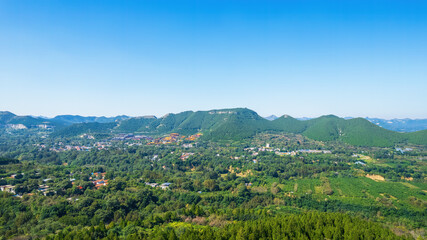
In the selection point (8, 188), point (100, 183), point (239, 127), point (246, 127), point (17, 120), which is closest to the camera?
point (8, 188)

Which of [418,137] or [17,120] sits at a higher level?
[17,120]

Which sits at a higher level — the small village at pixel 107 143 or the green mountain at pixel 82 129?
the green mountain at pixel 82 129

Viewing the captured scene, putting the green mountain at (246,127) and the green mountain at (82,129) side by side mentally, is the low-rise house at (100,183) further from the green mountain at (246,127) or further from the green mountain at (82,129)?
the green mountain at (82,129)

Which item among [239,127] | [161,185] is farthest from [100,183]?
[239,127]

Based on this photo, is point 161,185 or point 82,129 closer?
point 161,185

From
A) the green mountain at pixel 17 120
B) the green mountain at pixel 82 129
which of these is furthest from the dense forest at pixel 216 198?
the green mountain at pixel 17 120

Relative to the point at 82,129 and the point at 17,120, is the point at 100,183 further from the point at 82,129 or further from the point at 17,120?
the point at 17,120

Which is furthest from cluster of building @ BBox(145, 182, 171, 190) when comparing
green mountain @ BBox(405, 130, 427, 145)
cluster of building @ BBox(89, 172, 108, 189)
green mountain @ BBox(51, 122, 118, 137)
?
green mountain @ BBox(405, 130, 427, 145)

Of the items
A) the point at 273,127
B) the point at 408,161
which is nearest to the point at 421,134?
the point at 408,161

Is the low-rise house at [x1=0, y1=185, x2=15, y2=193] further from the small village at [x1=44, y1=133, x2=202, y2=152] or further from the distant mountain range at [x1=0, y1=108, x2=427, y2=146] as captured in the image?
the distant mountain range at [x1=0, y1=108, x2=427, y2=146]

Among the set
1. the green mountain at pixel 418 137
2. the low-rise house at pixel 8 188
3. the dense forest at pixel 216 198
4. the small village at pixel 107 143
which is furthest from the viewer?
the green mountain at pixel 418 137
